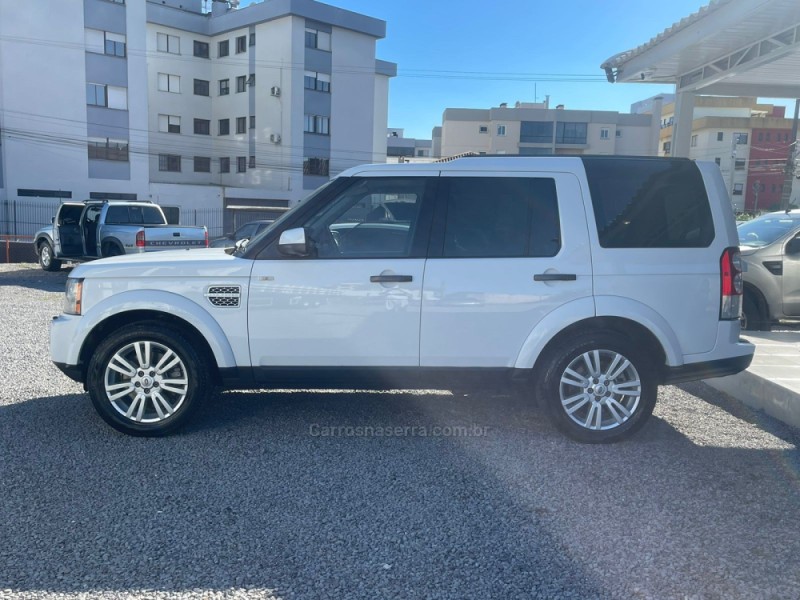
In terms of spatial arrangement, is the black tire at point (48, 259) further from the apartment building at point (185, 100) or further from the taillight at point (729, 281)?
the apartment building at point (185, 100)

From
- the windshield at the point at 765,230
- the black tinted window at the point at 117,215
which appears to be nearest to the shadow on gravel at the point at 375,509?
the windshield at the point at 765,230

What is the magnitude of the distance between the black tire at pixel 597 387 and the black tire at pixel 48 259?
678 inches

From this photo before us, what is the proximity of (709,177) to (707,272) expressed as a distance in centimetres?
73

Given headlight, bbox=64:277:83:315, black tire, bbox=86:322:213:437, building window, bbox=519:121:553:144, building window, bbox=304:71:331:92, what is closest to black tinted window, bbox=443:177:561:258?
black tire, bbox=86:322:213:437

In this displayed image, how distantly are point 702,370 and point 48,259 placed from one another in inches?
714

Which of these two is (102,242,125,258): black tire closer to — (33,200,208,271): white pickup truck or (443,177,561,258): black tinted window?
(33,200,208,271): white pickup truck

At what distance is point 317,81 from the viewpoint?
44469mm

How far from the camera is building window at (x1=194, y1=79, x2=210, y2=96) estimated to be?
154ft

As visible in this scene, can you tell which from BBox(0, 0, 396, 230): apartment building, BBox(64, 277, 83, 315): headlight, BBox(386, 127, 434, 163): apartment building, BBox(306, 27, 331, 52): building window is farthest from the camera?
BBox(386, 127, 434, 163): apartment building

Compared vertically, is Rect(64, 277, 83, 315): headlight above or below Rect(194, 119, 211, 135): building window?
below

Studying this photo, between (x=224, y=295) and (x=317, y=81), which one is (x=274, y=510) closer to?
(x=224, y=295)

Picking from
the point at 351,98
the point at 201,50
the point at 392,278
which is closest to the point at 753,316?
the point at 392,278

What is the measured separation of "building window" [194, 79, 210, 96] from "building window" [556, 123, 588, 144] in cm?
3814

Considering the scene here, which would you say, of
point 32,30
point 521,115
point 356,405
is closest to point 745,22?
point 356,405
